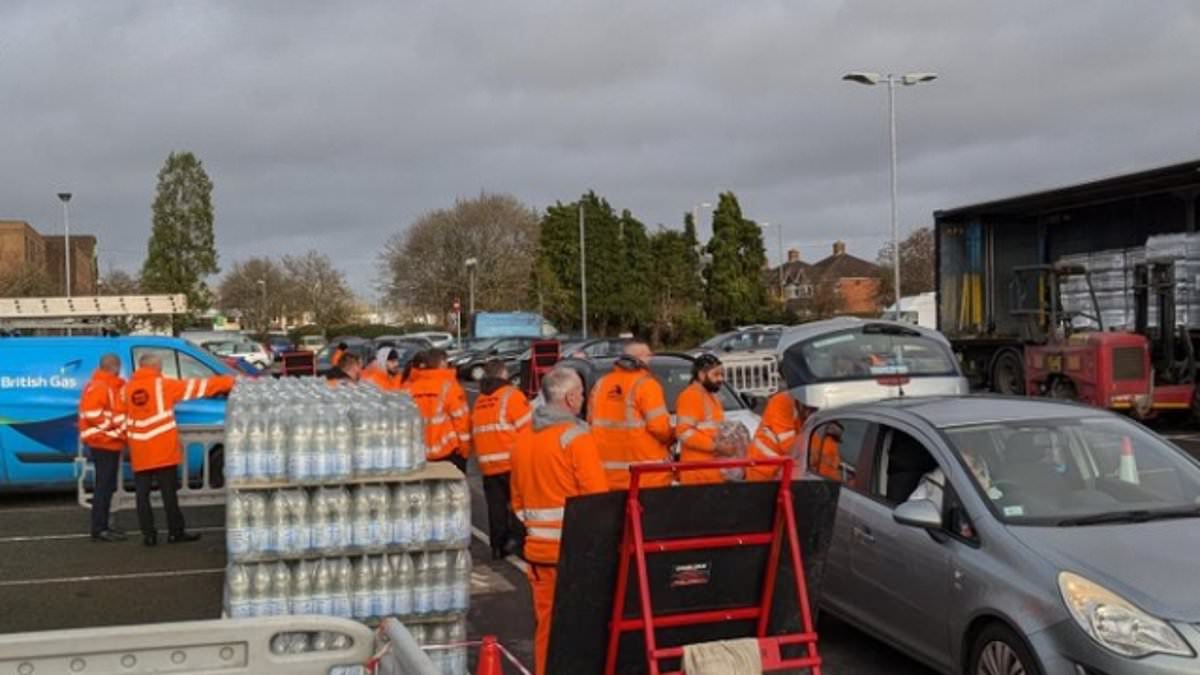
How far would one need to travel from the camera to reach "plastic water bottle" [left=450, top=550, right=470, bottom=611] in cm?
595

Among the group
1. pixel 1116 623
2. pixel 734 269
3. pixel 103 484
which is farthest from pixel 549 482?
pixel 734 269

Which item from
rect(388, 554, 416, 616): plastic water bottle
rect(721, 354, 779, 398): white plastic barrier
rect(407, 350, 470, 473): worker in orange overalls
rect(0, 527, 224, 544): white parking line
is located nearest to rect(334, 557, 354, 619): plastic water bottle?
rect(388, 554, 416, 616): plastic water bottle

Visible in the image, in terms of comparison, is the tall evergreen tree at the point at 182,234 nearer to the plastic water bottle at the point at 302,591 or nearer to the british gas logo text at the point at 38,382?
the british gas logo text at the point at 38,382

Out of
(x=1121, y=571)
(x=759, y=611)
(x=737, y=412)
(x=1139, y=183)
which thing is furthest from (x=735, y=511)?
(x=1139, y=183)

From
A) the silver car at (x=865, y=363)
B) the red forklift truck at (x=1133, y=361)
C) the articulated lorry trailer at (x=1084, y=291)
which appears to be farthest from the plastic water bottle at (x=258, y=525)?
the articulated lorry trailer at (x=1084, y=291)

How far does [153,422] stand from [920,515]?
6.92 m

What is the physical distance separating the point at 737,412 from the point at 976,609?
21.1 feet

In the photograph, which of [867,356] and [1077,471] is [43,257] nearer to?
[867,356]

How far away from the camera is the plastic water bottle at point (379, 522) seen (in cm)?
582

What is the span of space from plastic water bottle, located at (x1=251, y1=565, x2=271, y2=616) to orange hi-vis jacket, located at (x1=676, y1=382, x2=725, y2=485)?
279cm

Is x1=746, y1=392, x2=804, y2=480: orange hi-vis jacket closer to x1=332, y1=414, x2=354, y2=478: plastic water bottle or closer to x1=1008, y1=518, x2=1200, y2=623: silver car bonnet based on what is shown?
x1=1008, y1=518, x2=1200, y2=623: silver car bonnet

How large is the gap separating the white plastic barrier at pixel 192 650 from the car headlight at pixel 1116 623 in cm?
292

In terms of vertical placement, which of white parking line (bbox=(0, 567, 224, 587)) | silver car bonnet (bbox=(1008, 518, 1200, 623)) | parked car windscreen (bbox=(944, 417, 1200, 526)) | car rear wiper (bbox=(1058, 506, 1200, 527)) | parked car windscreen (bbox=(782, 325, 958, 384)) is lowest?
white parking line (bbox=(0, 567, 224, 587))

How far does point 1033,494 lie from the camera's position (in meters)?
5.68
